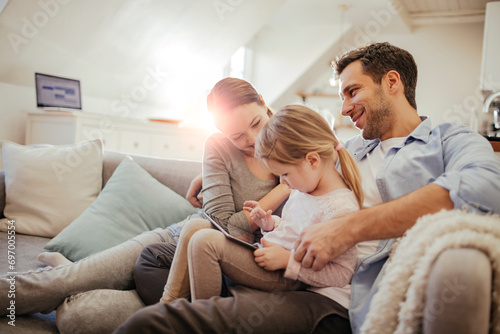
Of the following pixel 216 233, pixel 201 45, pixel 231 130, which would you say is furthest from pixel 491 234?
pixel 201 45

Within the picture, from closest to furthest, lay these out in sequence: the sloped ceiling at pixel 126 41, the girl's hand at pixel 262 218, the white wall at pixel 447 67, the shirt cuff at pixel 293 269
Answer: the shirt cuff at pixel 293 269 < the girl's hand at pixel 262 218 < the sloped ceiling at pixel 126 41 < the white wall at pixel 447 67

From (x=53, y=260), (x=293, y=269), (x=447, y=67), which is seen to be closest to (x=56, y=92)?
(x=53, y=260)

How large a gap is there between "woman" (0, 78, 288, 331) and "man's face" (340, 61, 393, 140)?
309 millimetres

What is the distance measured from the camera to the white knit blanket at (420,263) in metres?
0.79

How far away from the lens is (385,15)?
5688mm

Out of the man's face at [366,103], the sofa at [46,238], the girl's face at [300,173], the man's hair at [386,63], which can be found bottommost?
the sofa at [46,238]

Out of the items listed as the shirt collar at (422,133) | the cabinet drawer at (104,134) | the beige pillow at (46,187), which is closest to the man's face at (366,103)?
the shirt collar at (422,133)

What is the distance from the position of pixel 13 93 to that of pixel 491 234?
11.9ft

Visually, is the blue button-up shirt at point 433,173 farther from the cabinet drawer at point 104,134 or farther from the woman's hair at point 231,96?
the cabinet drawer at point 104,134

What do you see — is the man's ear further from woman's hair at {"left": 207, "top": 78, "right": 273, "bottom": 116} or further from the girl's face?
woman's hair at {"left": 207, "top": 78, "right": 273, "bottom": 116}

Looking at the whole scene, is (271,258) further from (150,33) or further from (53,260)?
(150,33)

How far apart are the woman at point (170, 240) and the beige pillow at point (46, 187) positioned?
26.4 inches

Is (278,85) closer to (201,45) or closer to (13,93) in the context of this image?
(201,45)

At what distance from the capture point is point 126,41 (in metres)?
3.89
